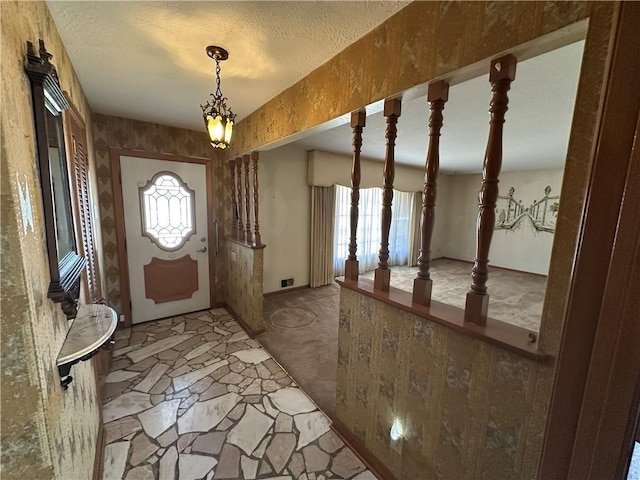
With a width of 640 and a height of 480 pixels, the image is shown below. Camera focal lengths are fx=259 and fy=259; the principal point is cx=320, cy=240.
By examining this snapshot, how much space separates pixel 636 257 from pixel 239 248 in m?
3.16

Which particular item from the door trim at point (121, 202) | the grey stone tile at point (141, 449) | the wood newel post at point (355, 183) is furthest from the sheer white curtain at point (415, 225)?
the grey stone tile at point (141, 449)

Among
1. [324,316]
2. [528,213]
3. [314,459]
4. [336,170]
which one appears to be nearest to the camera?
[314,459]

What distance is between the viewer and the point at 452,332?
112 centimetres

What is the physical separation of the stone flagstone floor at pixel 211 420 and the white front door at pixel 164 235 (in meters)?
0.68

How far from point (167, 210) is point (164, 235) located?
0.32 m

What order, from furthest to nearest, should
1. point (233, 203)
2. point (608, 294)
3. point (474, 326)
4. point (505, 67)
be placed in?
1. point (233, 203)
2. point (474, 326)
3. point (505, 67)
4. point (608, 294)

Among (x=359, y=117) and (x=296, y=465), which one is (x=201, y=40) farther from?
(x=296, y=465)

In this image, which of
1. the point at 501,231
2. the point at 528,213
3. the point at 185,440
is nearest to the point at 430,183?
the point at 185,440

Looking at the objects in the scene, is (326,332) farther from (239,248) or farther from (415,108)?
(415,108)

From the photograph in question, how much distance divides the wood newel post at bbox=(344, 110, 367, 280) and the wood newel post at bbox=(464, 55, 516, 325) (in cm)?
70

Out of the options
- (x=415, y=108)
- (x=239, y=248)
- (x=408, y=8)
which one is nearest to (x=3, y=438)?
(x=408, y=8)

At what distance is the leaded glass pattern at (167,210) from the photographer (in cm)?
316

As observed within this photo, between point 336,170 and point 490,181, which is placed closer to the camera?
point 490,181

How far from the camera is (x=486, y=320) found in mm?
1083
